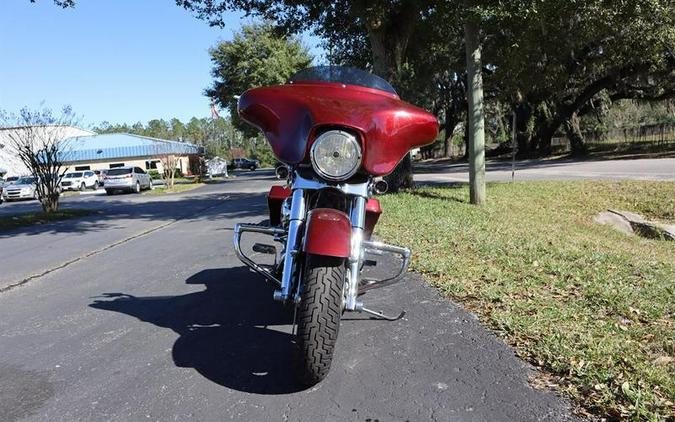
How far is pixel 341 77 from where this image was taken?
168 inches

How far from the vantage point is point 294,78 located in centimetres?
445

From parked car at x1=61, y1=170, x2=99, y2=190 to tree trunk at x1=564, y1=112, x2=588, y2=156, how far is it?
35300 mm


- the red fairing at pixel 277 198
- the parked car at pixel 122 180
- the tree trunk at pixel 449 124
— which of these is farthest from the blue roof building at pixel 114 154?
the red fairing at pixel 277 198

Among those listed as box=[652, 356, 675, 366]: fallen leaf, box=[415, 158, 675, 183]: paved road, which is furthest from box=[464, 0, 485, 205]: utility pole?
box=[652, 356, 675, 366]: fallen leaf

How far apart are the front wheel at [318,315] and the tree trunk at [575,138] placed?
37.9 metres

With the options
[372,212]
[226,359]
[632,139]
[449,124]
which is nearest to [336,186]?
[372,212]

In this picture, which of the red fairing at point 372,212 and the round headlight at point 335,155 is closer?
the round headlight at point 335,155

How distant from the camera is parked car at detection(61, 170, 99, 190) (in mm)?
37562

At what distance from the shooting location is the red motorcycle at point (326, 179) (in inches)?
127

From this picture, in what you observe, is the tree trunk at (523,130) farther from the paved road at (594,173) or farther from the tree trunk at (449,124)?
the paved road at (594,173)

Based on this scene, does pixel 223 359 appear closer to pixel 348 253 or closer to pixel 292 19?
pixel 348 253

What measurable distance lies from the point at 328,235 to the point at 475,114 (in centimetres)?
1036

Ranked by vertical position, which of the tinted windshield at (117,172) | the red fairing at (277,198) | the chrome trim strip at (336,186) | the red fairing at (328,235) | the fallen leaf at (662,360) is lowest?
the fallen leaf at (662,360)

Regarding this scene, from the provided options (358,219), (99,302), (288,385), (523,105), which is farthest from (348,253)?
(523,105)
